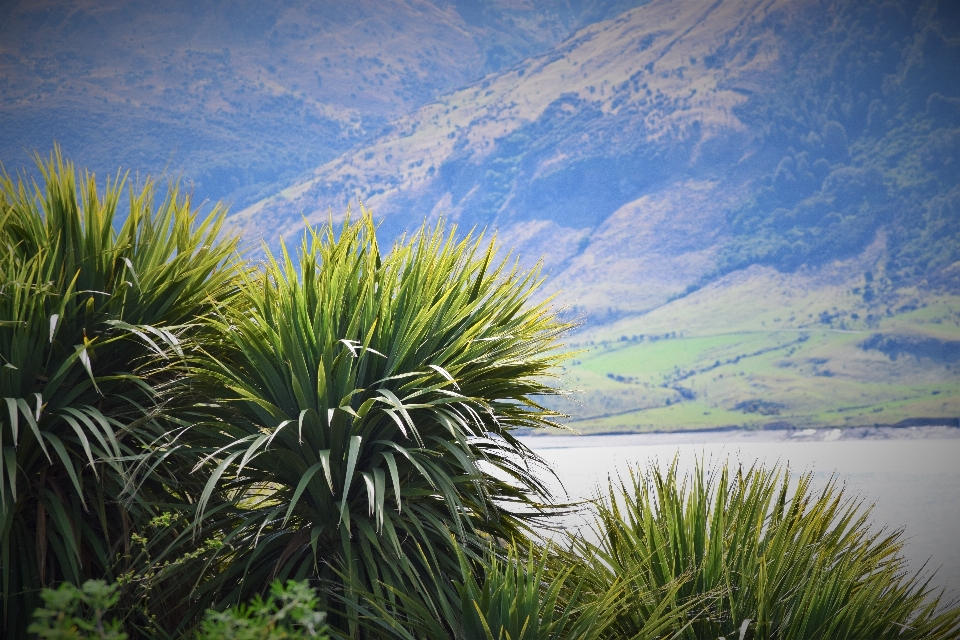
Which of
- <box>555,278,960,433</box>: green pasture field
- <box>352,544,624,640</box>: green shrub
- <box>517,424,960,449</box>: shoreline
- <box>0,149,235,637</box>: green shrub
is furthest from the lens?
<box>555,278,960,433</box>: green pasture field

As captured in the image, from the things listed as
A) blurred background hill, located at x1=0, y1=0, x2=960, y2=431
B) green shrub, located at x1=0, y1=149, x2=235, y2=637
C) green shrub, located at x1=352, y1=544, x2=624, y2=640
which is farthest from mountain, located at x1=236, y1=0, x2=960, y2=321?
green shrub, located at x1=352, y1=544, x2=624, y2=640

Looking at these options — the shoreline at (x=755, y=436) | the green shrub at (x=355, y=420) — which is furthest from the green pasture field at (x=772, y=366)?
the green shrub at (x=355, y=420)

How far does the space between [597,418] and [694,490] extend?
98681mm

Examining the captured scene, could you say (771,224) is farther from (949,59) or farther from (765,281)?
(949,59)

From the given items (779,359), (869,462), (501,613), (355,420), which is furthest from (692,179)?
(501,613)

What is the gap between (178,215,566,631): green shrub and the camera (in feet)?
13.2

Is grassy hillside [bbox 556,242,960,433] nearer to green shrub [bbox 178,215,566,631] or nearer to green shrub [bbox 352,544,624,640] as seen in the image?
green shrub [bbox 178,215,566,631]

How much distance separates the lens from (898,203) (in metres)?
161

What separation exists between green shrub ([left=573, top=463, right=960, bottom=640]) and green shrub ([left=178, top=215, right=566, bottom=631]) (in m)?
0.57

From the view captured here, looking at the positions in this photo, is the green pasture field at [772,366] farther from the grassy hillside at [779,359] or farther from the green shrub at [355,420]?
the green shrub at [355,420]

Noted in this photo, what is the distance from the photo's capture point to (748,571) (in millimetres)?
4379

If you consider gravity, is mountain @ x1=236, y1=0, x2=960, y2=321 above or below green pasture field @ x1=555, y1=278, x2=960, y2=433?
above

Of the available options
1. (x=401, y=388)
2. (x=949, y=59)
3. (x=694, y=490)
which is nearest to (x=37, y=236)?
(x=401, y=388)

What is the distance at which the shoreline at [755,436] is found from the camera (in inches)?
3701
